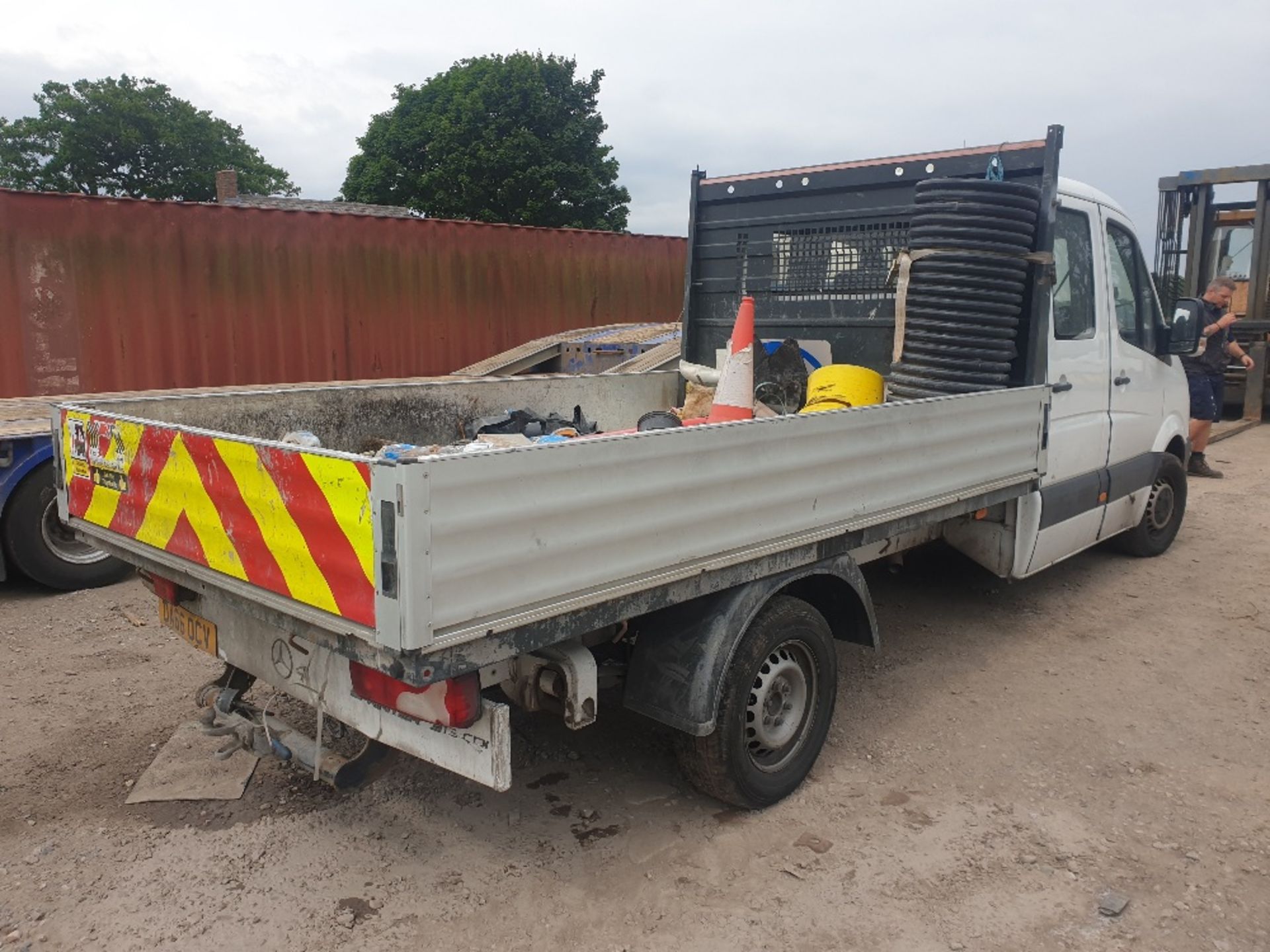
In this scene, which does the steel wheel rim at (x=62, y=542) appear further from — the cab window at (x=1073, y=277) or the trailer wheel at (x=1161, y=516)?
the trailer wheel at (x=1161, y=516)

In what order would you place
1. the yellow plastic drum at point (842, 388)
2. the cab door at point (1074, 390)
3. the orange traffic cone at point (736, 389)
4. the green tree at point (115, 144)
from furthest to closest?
the green tree at point (115, 144)
the cab door at point (1074, 390)
the yellow plastic drum at point (842, 388)
the orange traffic cone at point (736, 389)

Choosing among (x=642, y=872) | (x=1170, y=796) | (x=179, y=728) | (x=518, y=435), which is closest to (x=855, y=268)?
(x=518, y=435)

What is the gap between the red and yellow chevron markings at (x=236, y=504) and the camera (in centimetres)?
222

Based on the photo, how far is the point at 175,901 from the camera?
2775 mm

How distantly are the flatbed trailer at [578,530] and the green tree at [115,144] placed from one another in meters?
42.4

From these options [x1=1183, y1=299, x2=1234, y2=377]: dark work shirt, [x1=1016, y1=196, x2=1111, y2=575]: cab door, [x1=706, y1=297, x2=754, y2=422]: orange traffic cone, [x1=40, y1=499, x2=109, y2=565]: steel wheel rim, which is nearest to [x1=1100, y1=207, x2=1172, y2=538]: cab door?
[x1=1016, y1=196, x2=1111, y2=575]: cab door

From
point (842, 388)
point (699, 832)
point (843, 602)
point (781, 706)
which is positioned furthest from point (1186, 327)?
point (699, 832)

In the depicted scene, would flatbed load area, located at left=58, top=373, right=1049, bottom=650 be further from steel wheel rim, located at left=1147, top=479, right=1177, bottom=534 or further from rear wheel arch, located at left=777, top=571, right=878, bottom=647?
steel wheel rim, located at left=1147, top=479, right=1177, bottom=534

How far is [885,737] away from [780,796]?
75 centimetres

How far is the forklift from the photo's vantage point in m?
12.4

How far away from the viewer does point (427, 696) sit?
8.02ft

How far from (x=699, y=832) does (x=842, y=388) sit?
2.25 m

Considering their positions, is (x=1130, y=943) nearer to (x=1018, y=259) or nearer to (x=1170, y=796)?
(x=1170, y=796)

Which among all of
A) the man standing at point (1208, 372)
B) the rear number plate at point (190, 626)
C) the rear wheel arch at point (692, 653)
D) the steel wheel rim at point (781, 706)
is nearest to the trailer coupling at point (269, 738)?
the rear number plate at point (190, 626)
